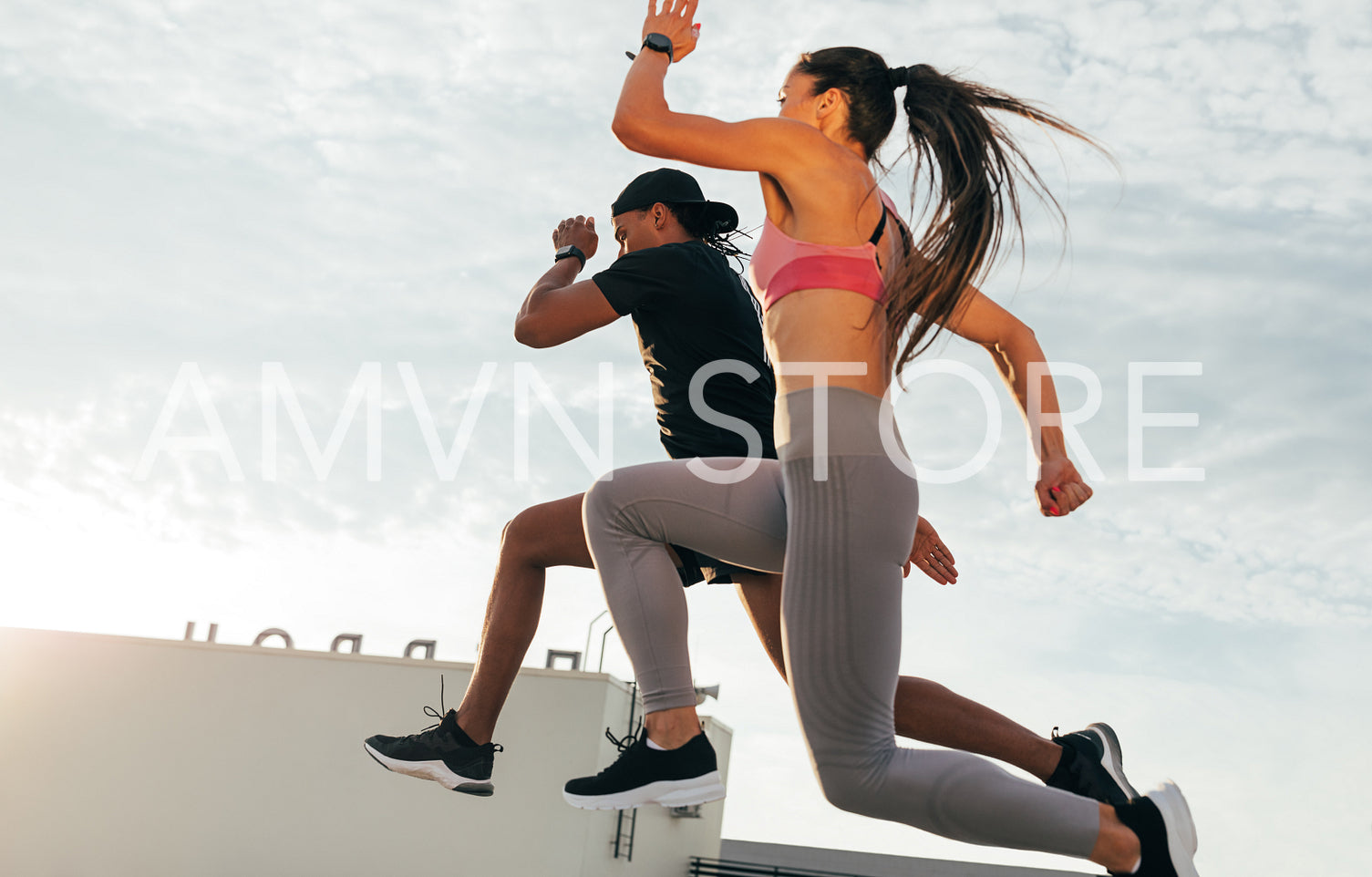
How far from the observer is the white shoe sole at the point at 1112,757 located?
2611 mm

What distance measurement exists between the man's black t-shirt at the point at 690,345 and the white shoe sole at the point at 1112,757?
104cm

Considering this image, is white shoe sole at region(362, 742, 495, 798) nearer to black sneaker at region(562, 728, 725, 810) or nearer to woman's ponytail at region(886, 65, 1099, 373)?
black sneaker at region(562, 728, 725, 810)

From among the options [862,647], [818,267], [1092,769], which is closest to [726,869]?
[1092,769]

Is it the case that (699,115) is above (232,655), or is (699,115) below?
above

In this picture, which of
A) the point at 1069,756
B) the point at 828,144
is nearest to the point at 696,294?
the point at 828,144

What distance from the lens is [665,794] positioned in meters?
2.37

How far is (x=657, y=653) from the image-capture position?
96.1 inches

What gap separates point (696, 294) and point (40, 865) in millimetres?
22339

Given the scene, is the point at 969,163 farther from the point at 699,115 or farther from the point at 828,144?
the point at 699,115

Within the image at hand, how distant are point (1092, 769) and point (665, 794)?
3.30 ft

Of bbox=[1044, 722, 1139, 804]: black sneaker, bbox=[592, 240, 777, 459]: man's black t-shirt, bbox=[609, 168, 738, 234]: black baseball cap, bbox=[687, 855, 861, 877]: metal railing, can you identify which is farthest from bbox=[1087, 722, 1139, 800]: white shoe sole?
bbox=[687, 855, 861, 877]: metal railing

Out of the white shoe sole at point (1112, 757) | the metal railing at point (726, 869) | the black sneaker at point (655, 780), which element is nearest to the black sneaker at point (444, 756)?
the black sneaker at point (655, 780)

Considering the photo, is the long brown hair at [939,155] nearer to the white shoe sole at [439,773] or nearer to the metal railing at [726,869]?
the white shoe sole at [439,773]

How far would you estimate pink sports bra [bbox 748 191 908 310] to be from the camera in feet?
7.44
